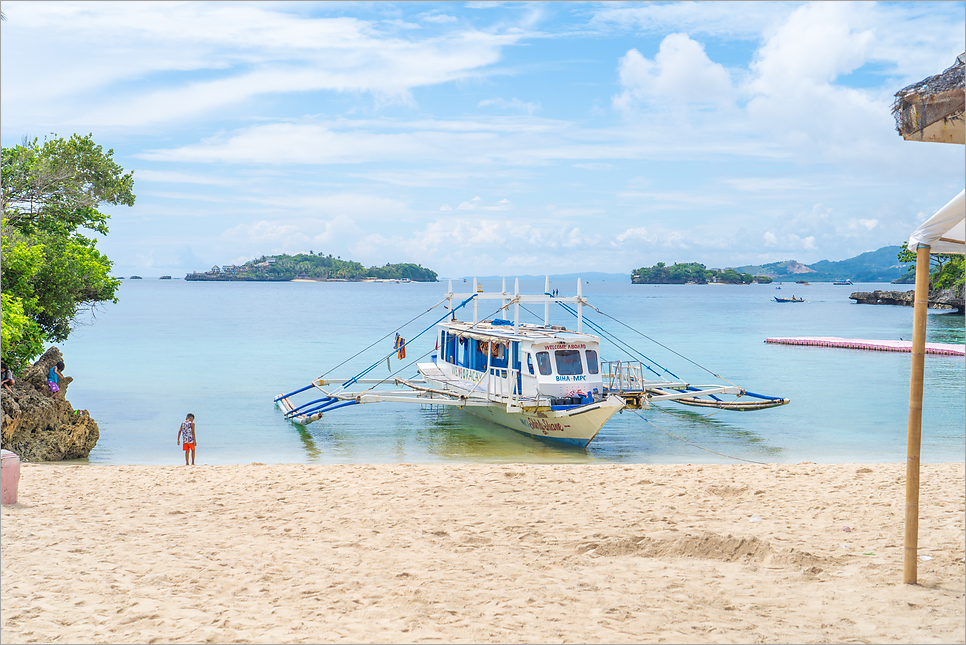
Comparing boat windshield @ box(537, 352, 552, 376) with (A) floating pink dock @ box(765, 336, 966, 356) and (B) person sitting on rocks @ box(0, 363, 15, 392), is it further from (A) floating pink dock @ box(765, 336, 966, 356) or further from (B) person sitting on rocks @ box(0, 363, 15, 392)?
(A) floating pink dock @ box(765, 336, 966, 356)

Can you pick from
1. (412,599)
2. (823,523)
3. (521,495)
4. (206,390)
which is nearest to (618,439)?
(521,495)

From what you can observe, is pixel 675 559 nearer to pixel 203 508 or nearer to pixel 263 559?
pixel 263 559

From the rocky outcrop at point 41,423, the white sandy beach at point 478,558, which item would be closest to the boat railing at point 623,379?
the white sandy beach at point 478,558

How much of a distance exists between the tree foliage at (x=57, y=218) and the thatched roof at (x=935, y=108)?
1780 centimetres

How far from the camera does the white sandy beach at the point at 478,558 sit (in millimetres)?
5898

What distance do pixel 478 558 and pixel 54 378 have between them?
49.5 ft

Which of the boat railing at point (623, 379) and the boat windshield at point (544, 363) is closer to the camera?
the boat windshield at point (544, 363)

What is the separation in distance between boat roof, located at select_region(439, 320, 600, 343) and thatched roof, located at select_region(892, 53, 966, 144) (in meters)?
13.5

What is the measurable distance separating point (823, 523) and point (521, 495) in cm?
Result: 396

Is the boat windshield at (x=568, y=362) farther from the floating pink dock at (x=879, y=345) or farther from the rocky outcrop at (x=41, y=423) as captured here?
the floating pink dock at (x=879, y=345)

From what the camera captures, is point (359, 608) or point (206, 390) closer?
point (359, 608)

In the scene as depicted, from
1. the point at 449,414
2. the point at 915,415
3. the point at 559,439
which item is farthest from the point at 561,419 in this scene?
the point at 915,415

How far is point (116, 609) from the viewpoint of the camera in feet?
20.4

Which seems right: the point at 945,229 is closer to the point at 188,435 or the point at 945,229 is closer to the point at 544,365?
the point at 544,365
